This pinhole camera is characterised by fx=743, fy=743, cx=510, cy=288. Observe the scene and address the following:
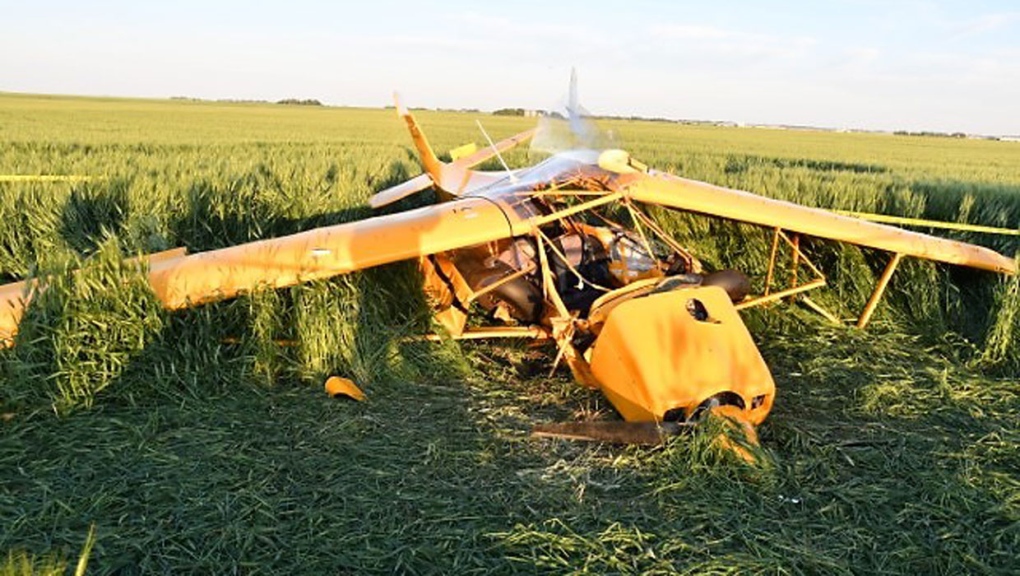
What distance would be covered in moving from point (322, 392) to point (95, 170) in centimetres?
787

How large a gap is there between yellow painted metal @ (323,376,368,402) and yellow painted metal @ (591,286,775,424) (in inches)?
60.1

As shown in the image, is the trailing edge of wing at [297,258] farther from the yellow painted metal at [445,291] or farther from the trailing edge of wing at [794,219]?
the trailing edge of wing at [794,219]

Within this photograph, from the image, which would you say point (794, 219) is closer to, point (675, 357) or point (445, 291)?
point (675, 357)

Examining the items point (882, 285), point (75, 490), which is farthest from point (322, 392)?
point (882, 285)

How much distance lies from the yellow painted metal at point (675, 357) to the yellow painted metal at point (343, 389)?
1.53 m

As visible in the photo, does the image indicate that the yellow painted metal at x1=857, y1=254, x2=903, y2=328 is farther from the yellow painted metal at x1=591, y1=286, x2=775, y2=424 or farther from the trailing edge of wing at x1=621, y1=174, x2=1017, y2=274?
the yellow painted metal at x1=591, y1=286, x2=775, y2=424

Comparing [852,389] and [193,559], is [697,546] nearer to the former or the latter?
[193,559]

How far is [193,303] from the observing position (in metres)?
4.49

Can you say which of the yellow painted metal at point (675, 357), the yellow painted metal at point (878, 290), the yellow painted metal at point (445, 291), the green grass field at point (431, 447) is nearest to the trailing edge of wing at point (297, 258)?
the green grass field at point (431, 447)

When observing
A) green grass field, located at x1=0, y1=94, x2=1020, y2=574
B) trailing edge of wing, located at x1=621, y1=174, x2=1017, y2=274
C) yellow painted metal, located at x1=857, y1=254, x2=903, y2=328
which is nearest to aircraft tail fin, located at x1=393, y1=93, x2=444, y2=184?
green grass field, located at x1=0, y1=94, x2=1020, y2=574

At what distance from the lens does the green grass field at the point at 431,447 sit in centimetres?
308

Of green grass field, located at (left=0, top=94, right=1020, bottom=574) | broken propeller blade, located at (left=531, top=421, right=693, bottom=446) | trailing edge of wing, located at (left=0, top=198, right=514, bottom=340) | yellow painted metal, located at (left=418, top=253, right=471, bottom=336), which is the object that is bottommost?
green grass field, located at (left=0, top=94, right=1020, bottom=574)

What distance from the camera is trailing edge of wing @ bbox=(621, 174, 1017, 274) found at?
5723mm

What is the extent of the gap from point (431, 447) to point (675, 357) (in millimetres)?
1425
